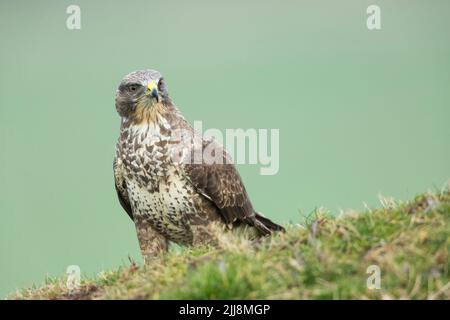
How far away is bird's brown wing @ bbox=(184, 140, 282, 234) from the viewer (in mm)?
8977

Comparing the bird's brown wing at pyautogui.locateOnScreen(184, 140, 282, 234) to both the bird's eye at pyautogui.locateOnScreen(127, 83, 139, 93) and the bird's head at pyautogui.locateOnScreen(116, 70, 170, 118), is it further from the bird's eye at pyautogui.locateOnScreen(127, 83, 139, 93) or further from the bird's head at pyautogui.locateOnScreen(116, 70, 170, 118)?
the bird's eye at pyautogui.locateOnScreen(127, 83, 139, 93)

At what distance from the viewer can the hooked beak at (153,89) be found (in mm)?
8953

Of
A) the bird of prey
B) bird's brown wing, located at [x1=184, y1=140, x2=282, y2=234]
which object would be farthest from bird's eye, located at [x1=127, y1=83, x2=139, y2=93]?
bird's brown wing, located at [x1=184, y1=140, x2=282, y2=234]

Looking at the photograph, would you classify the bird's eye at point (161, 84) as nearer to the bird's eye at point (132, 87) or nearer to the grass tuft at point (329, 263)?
the bird's eye at point (132, 87)

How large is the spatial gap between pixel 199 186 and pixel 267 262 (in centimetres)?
310

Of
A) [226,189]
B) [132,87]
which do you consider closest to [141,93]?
[132,87]

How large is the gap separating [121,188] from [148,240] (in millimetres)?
771

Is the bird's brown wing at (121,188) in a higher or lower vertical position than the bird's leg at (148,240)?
higher

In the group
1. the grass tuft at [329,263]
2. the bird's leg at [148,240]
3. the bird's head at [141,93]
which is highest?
the bird's head at [141,93]

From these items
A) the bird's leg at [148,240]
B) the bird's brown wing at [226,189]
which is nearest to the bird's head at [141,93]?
the bird's brown wing at [226,189]

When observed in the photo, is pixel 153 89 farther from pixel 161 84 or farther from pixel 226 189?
pixel 226 189

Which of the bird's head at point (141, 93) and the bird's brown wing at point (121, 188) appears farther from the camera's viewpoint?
the bird's brown wing at point (121, 188)

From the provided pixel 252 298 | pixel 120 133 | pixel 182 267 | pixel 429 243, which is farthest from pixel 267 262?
pixel 120 133

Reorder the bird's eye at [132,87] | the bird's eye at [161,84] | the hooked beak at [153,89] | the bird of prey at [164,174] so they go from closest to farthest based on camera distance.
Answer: the bird of prey at [164,174], the hooked beak at [153,89], the bird's eye at [132,87], the bird's eye at [161,84]
